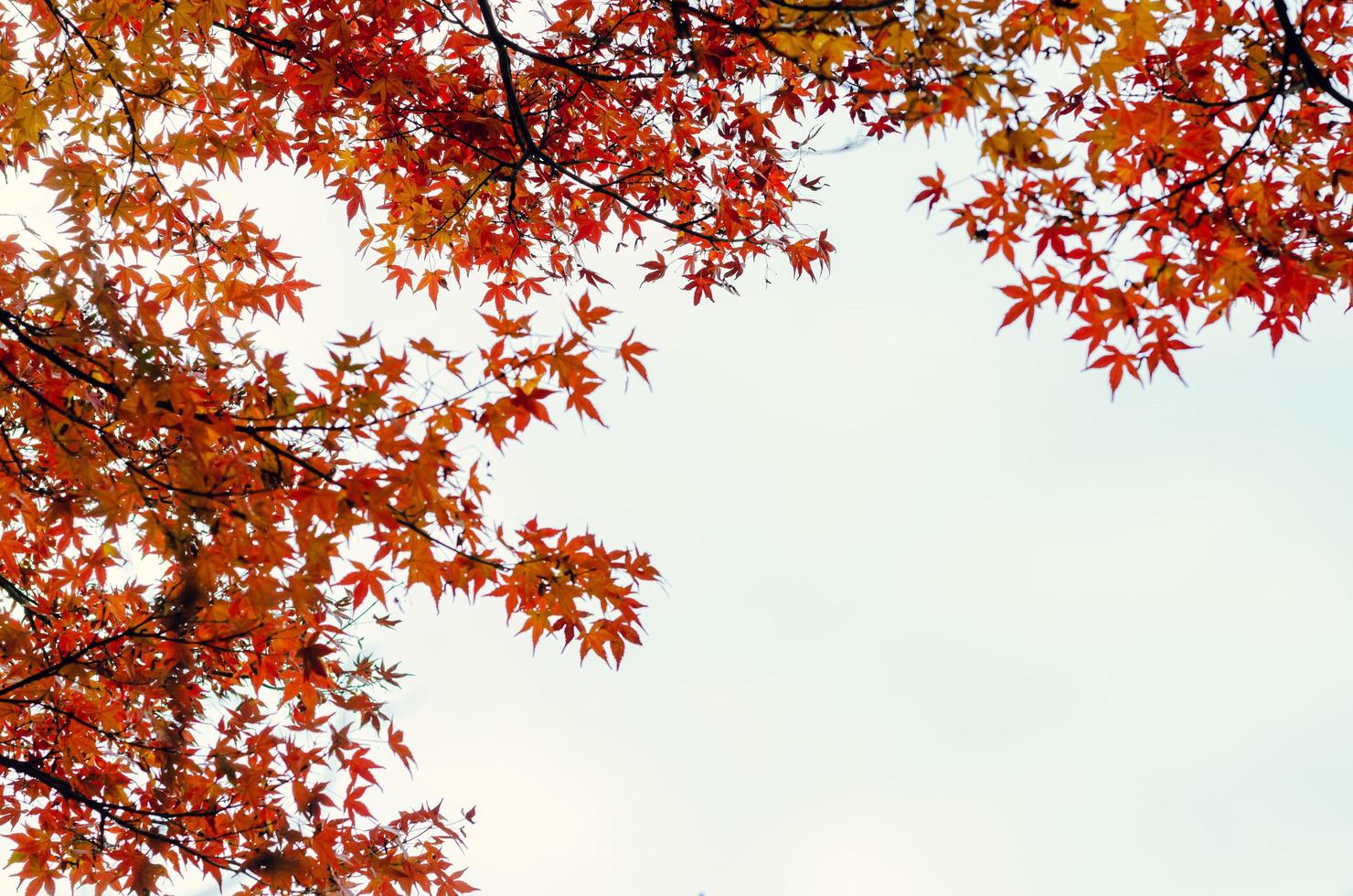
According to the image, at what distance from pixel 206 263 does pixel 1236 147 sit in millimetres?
4216

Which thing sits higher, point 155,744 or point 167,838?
point 155,744

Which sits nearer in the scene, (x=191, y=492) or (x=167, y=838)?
(x=191, y=492)

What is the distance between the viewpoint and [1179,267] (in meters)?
2.56

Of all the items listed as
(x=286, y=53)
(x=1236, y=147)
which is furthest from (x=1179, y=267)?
(x=286, y=53)

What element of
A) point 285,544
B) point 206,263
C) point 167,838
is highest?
point 206,263

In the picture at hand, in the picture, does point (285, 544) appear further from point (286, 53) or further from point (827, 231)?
point (827, 231)

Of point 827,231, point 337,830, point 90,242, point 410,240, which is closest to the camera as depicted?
point 90,242

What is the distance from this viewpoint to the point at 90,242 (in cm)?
304

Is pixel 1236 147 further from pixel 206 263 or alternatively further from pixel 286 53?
pixel 206 263

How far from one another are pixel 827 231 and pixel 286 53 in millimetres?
2660

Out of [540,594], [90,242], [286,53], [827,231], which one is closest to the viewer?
[540,594]

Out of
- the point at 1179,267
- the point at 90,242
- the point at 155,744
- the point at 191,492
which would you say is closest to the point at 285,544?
the point at 191,492

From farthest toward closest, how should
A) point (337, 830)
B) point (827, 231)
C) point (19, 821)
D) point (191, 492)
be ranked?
1. point (827, 231)
2. point (19, 821)
3. point (337, 830)
4. point (191, 492)

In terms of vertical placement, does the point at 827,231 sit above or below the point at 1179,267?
above
